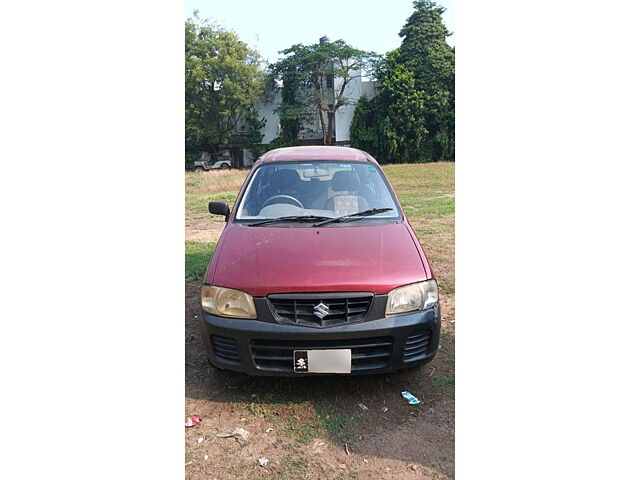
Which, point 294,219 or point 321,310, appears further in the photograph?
point 294,219

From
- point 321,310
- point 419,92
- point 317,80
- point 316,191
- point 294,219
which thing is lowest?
point 321,310

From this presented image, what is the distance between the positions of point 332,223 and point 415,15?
27.8 m

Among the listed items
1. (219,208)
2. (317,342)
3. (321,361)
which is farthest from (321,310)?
(219,208)

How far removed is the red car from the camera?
248 cm

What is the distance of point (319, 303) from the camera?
2.49 meters

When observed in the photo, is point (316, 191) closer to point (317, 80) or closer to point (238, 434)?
point (238, 434)

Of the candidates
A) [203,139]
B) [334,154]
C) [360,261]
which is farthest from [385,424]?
[203,139]

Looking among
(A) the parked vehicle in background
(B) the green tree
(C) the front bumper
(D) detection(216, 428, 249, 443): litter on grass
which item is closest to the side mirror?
(C) the front bumper

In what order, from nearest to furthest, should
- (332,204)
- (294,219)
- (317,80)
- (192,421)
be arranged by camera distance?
(192,421) → (294,219) → (332,204) → (317,80)

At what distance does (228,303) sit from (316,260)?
22.9 inches

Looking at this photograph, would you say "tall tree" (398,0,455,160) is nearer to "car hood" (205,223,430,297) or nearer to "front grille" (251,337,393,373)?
"car hood" (205,223,430,297)

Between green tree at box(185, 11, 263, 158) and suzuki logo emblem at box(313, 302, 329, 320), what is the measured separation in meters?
24.2

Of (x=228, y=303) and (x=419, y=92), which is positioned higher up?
(x=419, y=92)

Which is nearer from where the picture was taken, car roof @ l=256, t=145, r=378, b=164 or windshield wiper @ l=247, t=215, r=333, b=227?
windshield wiper @ l=247, t=215, r=333, b=227
